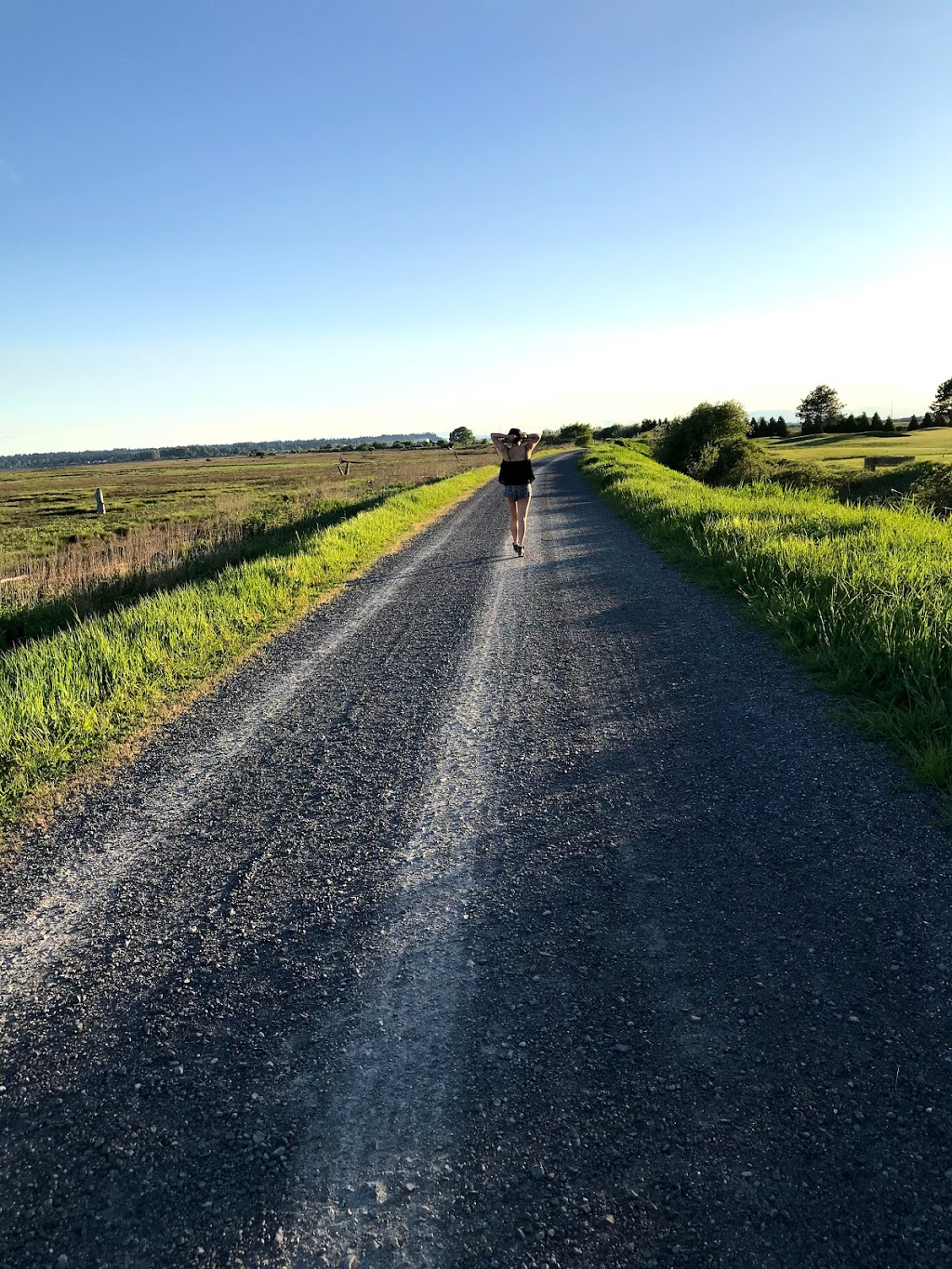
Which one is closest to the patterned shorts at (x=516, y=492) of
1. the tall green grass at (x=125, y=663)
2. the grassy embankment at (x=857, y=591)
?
the grassy embankment at (x=857, y=591)

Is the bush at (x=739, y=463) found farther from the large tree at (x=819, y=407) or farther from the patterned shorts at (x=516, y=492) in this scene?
the large tree at (x=819, y=407)

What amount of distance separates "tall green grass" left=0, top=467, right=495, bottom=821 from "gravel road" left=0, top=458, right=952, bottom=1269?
564 mm

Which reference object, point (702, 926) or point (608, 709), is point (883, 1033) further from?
point (608, 709)

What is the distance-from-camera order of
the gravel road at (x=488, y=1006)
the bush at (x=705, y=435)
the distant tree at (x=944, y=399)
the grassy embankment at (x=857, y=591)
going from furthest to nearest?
1. the distant tree at (x=944, y=399)
2. the bush at (x=705, y=435)
3. the grassy embankment at (x=857, y=591)
4. the gravel road at (x=488, y=1006)

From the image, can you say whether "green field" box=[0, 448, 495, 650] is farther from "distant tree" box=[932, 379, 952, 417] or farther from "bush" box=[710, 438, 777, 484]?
"distant tree" box=[932, 379, 952, 417]

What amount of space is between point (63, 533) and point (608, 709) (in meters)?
31.8

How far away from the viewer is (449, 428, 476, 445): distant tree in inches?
6254

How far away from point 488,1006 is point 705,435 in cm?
4795

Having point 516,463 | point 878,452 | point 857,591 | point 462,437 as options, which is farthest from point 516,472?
point 462,437

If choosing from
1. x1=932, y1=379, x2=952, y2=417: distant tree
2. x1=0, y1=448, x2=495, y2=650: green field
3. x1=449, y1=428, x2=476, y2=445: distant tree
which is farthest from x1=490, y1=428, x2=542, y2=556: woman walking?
x1=449, y1=428, x2=476, y2=445: distant tree

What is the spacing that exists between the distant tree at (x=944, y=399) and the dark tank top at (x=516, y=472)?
103 meters

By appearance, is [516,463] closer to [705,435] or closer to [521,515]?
[521,515]

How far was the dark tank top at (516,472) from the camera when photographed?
11.7 m

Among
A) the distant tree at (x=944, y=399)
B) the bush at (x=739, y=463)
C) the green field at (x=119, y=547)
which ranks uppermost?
the distant tree at (x=944, y=399)
